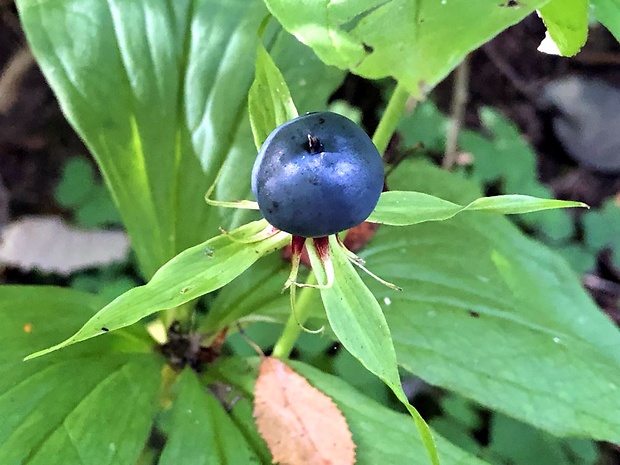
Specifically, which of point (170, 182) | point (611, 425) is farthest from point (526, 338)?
point (170, 182)

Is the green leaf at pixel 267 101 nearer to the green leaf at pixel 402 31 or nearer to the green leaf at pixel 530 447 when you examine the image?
the green leaf at pixel 402 31

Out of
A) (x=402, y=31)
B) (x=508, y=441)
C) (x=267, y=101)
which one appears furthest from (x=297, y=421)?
(x=508, y=441)

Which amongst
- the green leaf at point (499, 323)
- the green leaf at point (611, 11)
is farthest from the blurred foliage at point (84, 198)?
the green leaf at point (611, 11)

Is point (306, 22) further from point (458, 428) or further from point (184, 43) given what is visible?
point (458, 428)

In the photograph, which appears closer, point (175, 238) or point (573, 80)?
point (175, 238)

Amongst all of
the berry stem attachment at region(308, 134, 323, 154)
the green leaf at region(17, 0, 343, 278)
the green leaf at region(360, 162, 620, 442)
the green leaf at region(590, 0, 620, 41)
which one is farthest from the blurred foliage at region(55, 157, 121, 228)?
the green leaf at region(590, 0, 620, 41)

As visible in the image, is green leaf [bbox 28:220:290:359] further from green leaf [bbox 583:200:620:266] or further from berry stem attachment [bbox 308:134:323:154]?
green leaf [bbox 583:200:620:266]
